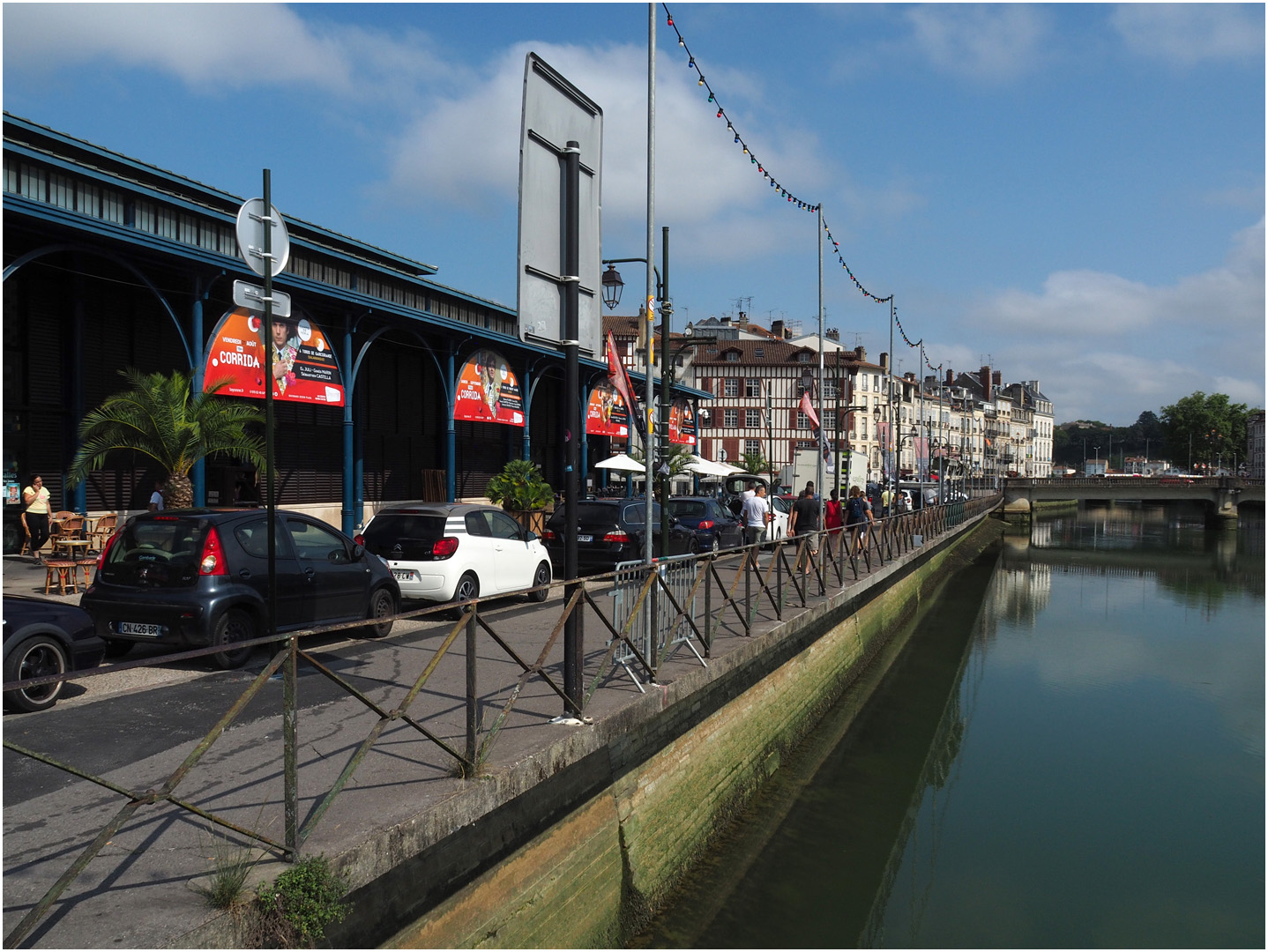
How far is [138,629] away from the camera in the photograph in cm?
812

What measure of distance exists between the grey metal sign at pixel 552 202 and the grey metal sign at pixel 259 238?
9.75 ft

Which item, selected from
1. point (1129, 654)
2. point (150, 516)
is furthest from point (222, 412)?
point (1129, 654)

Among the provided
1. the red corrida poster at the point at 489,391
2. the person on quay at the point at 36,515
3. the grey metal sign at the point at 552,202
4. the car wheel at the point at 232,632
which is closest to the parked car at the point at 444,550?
the car wheel at the point at 232,632

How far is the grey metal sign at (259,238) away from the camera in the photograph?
791cm

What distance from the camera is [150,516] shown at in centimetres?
849

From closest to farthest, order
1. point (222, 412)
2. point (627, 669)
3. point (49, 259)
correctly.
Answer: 1. point (627, 669)
2. point (222, 412)
3. point (49, 259)

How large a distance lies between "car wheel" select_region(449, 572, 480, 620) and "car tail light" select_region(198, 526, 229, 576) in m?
3.61

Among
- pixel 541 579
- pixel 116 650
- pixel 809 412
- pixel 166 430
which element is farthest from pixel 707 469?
pixel 116 650

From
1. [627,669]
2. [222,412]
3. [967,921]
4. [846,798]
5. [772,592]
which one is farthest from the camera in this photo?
[222,412]

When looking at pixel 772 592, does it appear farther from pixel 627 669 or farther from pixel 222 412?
pixel 222 412

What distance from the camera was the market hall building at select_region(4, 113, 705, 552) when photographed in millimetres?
16922

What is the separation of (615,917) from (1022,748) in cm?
993

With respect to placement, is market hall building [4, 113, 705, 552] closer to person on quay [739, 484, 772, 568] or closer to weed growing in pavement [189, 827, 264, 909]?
person on quay [739, 484, 772, 568]

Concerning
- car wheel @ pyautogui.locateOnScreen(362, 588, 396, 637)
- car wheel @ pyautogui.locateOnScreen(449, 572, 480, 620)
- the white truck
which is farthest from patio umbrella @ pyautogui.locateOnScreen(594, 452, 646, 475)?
car wheel @ pyautogui.locateOnScreen(362, 588, 396, 637)
